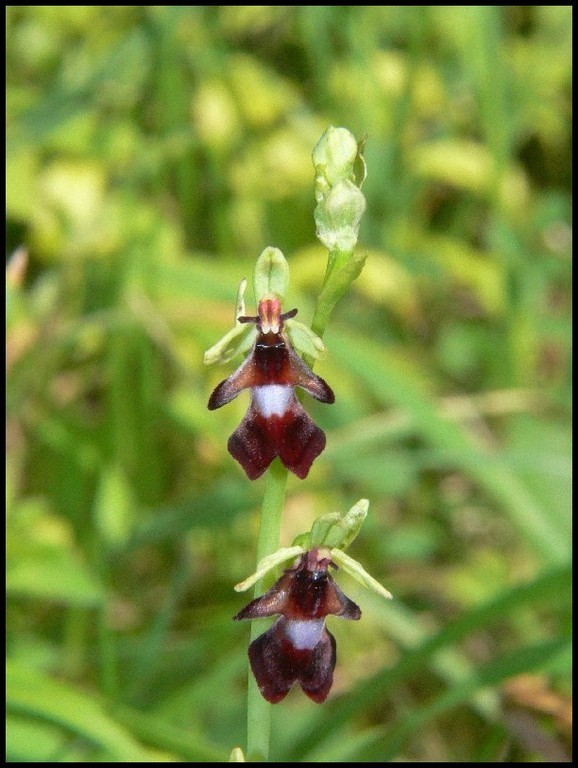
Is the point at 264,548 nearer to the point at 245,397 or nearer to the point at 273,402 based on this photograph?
the point at 273,402

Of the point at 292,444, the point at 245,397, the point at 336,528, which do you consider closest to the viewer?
the point at 292,444

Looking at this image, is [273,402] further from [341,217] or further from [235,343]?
[341,217]

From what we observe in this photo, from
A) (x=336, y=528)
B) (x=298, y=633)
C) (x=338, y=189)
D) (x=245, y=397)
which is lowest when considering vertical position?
(x=298, y=633)

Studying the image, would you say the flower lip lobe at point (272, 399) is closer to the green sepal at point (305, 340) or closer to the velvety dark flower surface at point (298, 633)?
the green sepal at point (305, 340)

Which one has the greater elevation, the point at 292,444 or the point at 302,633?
the point at 292,444

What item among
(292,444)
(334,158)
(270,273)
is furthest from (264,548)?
(334,158)

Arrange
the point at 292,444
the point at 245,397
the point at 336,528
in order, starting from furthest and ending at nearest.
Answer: the point at 245,397, the point at 336,528, the point at 292,444

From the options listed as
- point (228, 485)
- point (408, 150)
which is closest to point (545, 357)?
point (408, 150)

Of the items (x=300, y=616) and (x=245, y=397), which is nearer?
(x=300, y=616)
